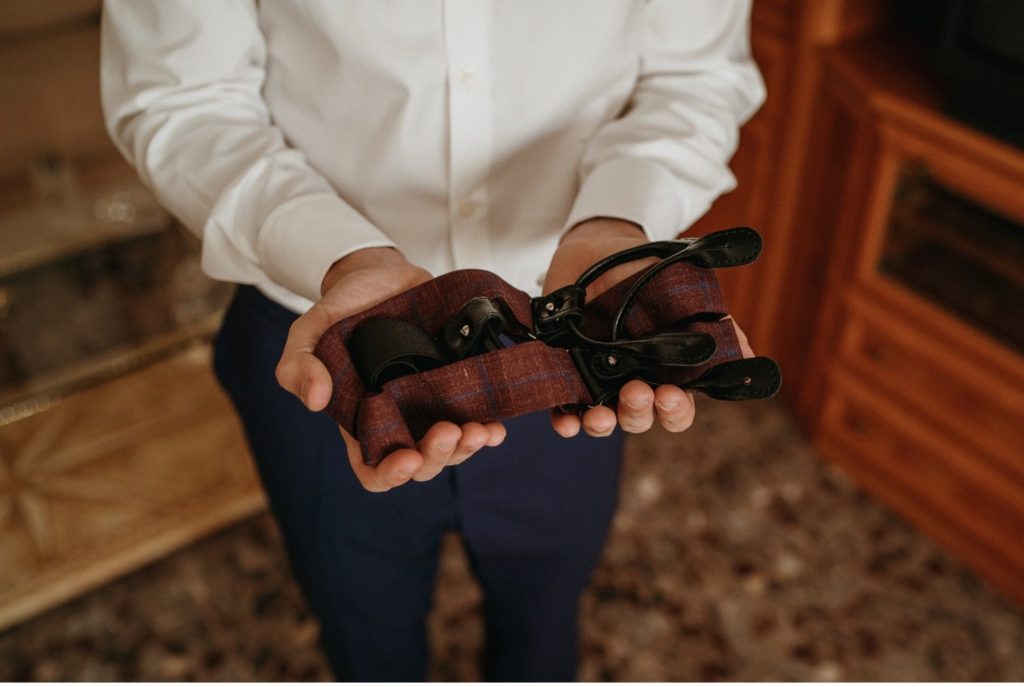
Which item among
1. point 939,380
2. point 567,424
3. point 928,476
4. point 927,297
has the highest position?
point 567,424

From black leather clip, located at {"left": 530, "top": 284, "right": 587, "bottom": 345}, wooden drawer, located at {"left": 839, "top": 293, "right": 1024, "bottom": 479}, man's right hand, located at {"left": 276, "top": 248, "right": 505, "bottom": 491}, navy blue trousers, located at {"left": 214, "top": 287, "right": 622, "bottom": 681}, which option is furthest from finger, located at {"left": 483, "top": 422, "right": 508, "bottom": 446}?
wooden drawer, located at {"left": 839, "top": 293, "right": 1024, "bottom": 479}

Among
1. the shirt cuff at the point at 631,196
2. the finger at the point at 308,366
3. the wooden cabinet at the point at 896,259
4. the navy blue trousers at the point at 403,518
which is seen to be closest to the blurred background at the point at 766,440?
the wooden cabinet at the point at 896,259

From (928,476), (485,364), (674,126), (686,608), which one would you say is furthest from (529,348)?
(928,476)

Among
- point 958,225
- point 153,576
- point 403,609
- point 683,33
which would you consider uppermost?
point 683,33

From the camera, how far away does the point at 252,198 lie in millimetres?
750

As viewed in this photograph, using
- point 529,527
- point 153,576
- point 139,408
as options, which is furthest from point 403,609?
point 139,408

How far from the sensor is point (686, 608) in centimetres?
151

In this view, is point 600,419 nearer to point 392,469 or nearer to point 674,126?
point 392,469

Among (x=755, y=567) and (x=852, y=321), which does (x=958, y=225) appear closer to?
(x=852, y=321)

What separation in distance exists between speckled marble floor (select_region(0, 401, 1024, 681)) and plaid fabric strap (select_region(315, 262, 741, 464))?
0.92 metres

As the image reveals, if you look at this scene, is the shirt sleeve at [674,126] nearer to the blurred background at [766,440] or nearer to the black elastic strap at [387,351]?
the black elastic strap at [387,351]

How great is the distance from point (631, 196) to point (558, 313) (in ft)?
0.47

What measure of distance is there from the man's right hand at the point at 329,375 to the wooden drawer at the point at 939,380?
108 centimetres

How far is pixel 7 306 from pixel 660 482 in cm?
132
